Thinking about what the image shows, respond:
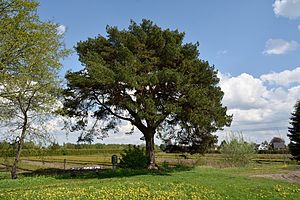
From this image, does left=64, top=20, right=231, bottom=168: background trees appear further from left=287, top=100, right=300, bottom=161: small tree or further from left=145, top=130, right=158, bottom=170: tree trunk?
left=287, top=100, right=300, bottom=161: small tree

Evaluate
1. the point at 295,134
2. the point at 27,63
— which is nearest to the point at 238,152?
the point at 295,134

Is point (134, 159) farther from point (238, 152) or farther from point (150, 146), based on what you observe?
point (238, 152)

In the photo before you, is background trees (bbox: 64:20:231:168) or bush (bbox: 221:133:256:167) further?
bush (bbox: 221:133:256:167)

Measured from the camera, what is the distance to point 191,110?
1068 inches

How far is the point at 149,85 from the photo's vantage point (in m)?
27.5

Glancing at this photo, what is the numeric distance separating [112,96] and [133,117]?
3206 mm

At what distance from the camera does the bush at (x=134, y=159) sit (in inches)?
1187

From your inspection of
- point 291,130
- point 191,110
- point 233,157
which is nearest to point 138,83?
point 191,110

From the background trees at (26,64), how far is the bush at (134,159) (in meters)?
7.61

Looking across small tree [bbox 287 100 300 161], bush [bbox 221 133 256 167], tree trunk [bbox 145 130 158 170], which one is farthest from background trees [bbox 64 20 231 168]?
small tree [bbox 287 100 300 161]

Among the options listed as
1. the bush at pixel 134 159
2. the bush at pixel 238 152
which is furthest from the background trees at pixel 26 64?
the bush at pixel 238 152

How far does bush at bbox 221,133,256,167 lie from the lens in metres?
37.1

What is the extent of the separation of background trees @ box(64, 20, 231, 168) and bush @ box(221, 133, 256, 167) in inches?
277

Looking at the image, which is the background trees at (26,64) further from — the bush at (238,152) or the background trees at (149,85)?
the bush at (238,152)
